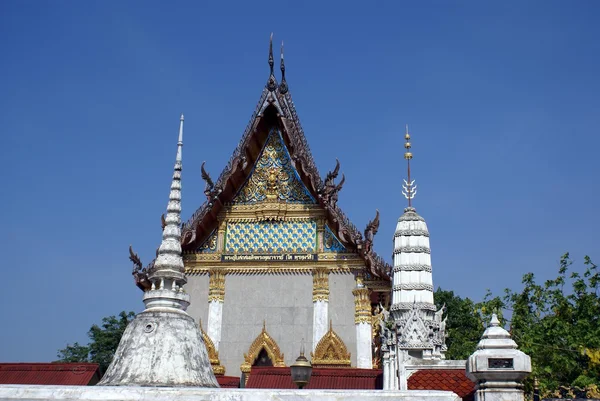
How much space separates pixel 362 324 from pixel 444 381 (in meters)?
5.72

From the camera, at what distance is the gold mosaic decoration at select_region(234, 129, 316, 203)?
16.5 meters

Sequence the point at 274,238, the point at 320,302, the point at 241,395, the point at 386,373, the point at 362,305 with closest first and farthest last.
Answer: the point at 241,395 < the point at 386,373 < the point at 362,305 < the point at 320,302 < the point at 274,238

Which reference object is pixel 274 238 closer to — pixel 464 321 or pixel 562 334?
pixel 562 334

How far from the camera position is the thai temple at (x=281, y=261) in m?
14.9

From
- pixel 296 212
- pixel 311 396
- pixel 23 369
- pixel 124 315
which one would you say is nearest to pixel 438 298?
pixel 124 315

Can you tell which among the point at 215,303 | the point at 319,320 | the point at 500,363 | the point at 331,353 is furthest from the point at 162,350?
the point at 215,303

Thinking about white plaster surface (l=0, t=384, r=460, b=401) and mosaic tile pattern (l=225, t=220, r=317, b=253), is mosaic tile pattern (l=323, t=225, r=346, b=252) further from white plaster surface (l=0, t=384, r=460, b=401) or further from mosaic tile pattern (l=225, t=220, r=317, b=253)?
white plaster surface (l=0, t=384, r=460, b=401)

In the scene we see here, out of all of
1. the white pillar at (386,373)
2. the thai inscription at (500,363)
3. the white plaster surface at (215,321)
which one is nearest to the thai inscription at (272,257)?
the white plaster surface at (215,321)

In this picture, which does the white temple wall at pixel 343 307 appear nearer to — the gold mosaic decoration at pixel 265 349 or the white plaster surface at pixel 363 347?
the white plaster surface at pixel 363 347

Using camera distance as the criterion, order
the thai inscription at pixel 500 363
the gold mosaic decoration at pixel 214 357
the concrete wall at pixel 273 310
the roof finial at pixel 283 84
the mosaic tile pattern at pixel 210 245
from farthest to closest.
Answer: the roof finial at pixel 283 84 → the mosaic tile pattern at pixel 210 245 → the concrete wall at pixel 273 310 → the gold mosaic decoration at pixel 214 357 → the thai inscription at pixel 500 363

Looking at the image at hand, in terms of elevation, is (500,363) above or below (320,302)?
below

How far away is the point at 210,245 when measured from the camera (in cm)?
1641

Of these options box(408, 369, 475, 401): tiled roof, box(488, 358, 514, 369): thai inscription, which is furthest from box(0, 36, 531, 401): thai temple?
box(488, 358, 514, 369): thai inscription

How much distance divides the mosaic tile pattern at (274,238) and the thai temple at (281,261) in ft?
0.08
